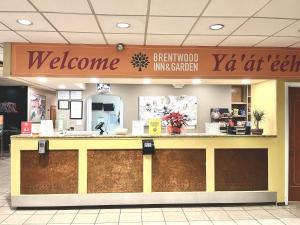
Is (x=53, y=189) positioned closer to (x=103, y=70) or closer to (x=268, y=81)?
(x=103, y=70)

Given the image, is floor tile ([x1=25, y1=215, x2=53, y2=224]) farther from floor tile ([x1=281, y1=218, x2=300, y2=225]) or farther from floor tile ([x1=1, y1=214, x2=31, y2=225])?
floor tile ([x1=281, y1=218, x2=300, y2=225])

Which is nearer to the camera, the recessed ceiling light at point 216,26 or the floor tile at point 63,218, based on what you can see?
the recessed ceiling light at point 216,26

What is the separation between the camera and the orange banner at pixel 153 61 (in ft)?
16.8

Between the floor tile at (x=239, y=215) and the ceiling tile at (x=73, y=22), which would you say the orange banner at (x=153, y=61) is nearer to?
the ceiling tile at (x=73, y=22)

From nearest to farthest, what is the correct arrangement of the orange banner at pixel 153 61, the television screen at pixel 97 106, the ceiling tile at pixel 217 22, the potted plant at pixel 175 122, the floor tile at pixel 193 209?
the ceiling tile at pixel 217 22 → the floor tile at pixel 193 209 → the orange banner at pixel 153 61 → the potted plant at pixel 175 122 → the television screen at pixel 97 106

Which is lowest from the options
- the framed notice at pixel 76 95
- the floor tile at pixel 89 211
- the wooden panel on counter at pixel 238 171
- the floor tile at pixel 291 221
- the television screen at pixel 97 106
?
the floor tile at pixel 89 211

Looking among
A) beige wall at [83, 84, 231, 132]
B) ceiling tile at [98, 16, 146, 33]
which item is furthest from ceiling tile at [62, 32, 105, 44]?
beige wall at [83, 84, 231, 132]

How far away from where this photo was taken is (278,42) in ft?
16.5

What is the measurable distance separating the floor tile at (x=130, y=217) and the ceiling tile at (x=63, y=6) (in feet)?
10.1

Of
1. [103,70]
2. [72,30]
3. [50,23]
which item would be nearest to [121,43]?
[103,70]

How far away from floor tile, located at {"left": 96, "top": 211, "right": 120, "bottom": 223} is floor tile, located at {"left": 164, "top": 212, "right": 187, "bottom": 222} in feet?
2.57

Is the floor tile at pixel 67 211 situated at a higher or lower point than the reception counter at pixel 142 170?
lower

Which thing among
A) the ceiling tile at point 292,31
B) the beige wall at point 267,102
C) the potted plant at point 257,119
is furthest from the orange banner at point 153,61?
the ceiling tile at point 292,31

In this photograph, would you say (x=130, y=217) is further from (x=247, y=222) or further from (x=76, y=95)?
(x=76, y=95)
